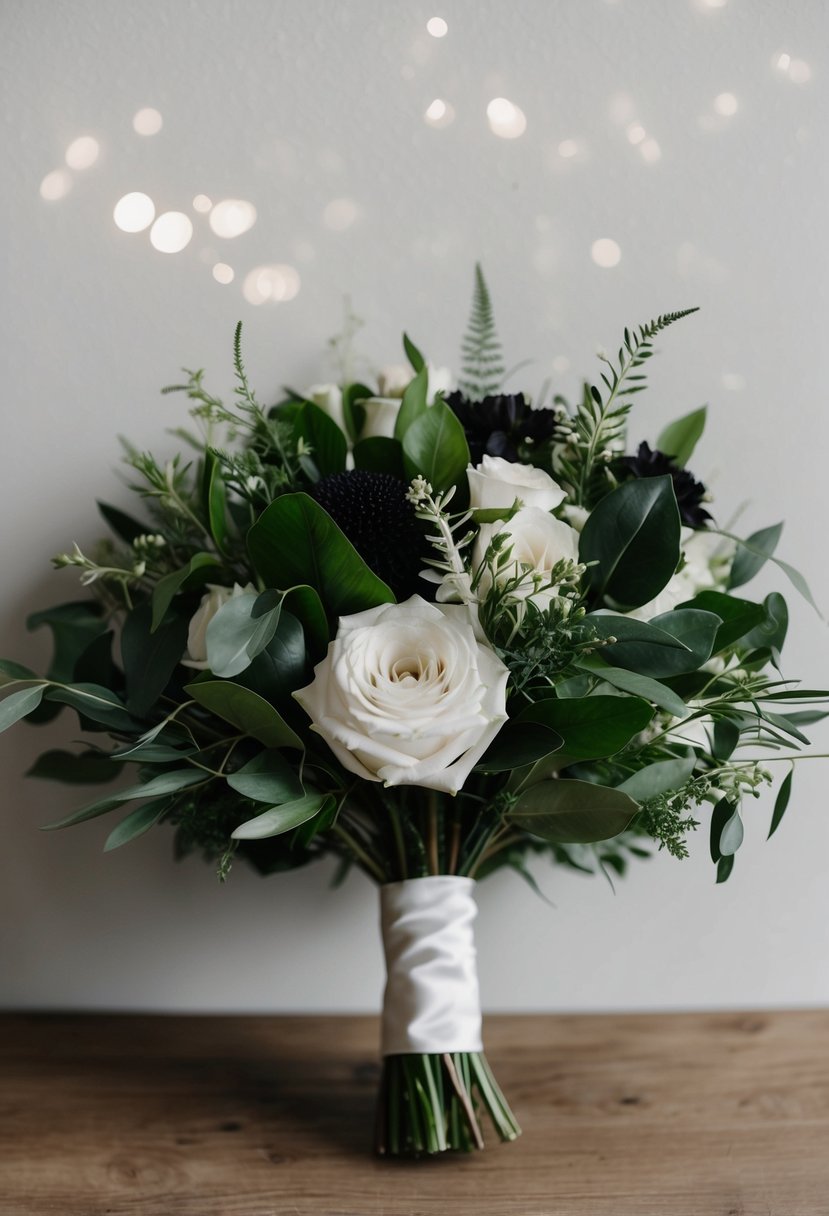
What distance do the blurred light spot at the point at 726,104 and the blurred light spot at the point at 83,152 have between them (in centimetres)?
70

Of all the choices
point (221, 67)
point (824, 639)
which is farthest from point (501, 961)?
point (221, 67)

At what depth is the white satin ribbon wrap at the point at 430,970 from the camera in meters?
0.78

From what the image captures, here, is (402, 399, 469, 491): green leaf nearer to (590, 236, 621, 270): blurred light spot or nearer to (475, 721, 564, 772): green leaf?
(475, 721, 564, 772): green leaf

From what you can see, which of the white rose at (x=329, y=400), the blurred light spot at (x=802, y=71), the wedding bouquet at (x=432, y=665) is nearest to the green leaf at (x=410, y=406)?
the wedding bouquet at (x=432, y=665)

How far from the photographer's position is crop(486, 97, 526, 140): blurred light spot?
103cm

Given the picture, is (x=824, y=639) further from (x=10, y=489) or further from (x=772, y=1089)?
(x=10, y=489)

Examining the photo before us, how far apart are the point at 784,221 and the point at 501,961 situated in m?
0.91

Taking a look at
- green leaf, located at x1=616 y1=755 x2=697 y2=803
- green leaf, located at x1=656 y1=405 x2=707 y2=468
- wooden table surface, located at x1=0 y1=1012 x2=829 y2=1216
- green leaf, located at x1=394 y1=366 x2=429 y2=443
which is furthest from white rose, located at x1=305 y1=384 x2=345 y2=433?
wooden table surface, located at x1=0 y1=1012 x2=829 y2=1216

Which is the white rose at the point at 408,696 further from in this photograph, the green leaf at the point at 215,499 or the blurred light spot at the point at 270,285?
the blurred light spot at the point at 270,285

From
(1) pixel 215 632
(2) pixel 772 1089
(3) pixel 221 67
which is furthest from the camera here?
→ (3) pixel 221 67

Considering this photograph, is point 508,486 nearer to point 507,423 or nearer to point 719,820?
Answer: point 507,423

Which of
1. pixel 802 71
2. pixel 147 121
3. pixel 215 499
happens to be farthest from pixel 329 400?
pixel 802 71

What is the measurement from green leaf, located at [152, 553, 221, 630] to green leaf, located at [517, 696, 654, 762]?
295mm

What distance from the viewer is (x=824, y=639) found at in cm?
104
